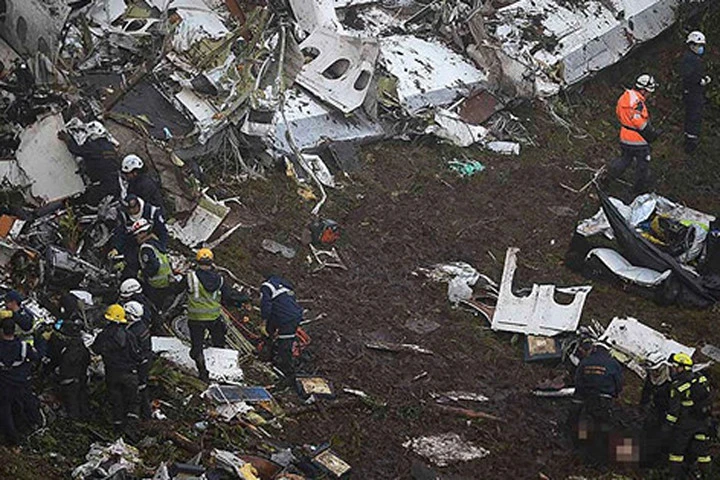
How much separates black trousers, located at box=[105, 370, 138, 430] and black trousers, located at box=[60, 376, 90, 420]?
0.69ft

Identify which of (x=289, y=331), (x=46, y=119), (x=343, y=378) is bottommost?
(x=343, y=378)

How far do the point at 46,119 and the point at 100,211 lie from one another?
116cm

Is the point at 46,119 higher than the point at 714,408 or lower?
higher

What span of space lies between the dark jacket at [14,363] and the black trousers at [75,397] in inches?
16.8

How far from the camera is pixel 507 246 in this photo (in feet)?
40.3

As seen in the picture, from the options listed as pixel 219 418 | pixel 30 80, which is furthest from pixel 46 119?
pixel 219 418

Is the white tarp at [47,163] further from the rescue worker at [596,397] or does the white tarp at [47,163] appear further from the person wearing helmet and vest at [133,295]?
the rescue worker at [596,397]

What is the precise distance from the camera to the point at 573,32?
16.0 meters

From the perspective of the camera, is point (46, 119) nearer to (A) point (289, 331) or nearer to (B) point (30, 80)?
(B) point (30, 80)

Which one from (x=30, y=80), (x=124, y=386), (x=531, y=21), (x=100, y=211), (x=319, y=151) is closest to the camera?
(x=124, y=386)

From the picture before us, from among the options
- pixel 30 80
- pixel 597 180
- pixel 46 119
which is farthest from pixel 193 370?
pixel 597 180

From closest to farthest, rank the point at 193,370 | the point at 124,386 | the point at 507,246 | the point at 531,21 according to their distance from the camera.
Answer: the point at 124,386, the point at 193,370, the point at 507,246, the point at 531,21

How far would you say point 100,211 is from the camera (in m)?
10.5

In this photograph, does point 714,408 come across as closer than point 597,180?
Yes
